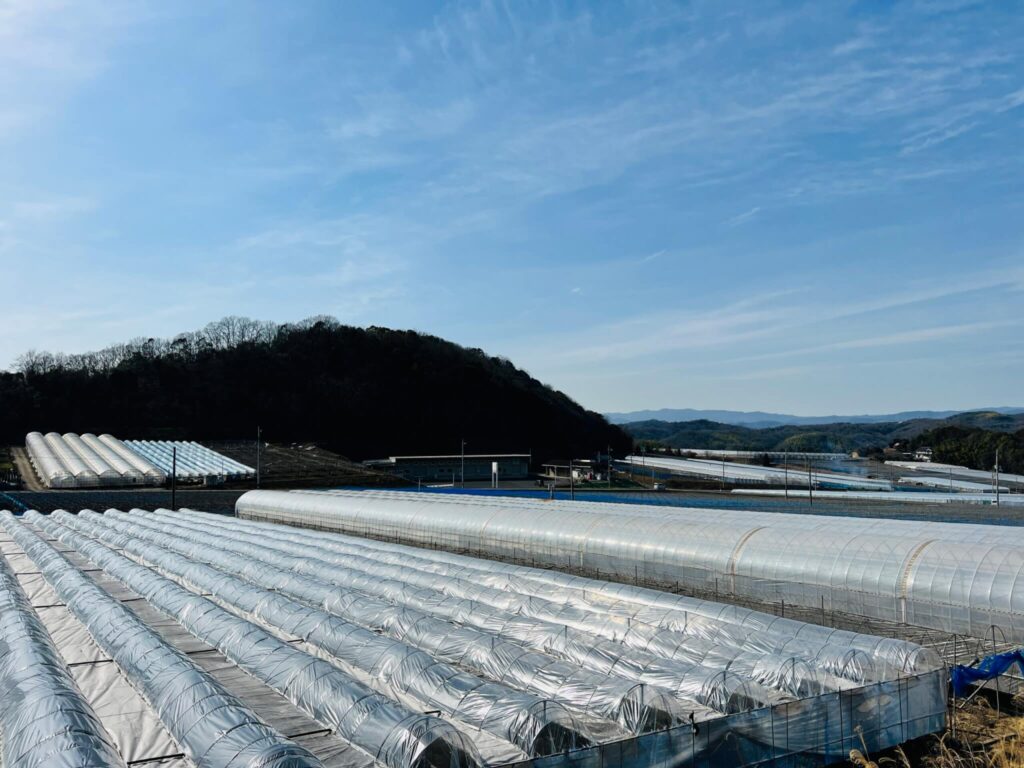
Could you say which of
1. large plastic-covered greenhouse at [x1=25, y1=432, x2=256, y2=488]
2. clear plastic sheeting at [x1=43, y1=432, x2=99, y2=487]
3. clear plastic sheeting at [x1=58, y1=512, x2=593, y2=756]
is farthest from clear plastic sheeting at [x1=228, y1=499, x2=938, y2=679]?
clear plastic sheeting at [x1=43, y1=432, x2=99, y2=487]

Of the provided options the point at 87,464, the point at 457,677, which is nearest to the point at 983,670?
the point at 457,677

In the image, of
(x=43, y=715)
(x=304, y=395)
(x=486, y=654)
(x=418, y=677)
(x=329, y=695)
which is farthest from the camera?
(x=304, y=395)

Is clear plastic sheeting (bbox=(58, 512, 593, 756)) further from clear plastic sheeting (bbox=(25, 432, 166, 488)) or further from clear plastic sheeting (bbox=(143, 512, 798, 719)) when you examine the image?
clear plastic sheeting (bbox=(25, 432, 166, 488))

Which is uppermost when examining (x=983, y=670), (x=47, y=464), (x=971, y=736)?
(x=47, y=464)

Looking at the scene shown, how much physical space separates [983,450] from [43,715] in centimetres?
9674

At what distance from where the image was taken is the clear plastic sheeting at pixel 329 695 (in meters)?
7.96

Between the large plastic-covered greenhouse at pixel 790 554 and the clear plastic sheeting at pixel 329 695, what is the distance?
6.81 meters

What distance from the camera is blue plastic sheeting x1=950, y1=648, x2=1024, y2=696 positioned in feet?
36.5

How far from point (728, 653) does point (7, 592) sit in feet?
48.5

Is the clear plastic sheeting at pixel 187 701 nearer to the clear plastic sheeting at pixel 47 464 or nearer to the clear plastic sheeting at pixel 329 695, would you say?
the clear plastic sheeting at pixel 329 695

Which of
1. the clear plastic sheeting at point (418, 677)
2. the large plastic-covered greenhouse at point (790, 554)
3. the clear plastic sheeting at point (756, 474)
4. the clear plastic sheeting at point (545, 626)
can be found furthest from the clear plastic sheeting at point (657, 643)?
the clear plastic sheeting at point (756, 474)

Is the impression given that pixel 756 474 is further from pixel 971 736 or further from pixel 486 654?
pixel 486 654

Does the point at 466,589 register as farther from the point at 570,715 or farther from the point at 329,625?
the point at 570,715

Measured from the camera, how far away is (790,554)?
17484 millimetres
